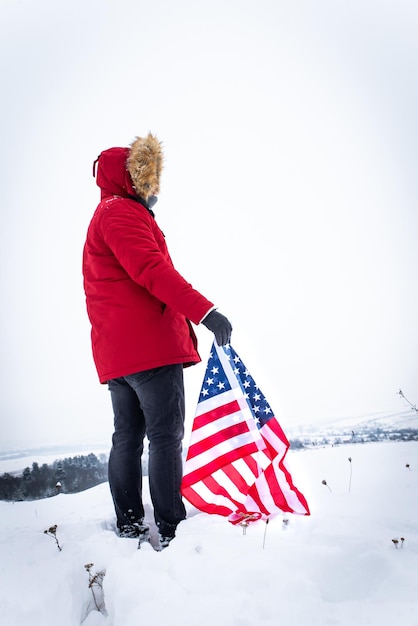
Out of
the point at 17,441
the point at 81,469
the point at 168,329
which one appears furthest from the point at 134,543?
the point at 17,441

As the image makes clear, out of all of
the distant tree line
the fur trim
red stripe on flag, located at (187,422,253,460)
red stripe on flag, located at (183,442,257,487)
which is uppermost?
the fur trim

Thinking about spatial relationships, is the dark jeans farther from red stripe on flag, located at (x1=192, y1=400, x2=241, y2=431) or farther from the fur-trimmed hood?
the fur-trimmed hood

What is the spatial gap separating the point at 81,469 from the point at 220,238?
3024 millimetres

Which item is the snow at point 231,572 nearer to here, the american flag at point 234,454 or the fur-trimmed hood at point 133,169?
the american flag at point 234,454

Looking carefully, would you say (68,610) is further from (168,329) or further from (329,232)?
(329,232)

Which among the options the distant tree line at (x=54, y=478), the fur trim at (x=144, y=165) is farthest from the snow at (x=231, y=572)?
the fur trim at (x=144, y=165)

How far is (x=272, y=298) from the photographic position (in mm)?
4680

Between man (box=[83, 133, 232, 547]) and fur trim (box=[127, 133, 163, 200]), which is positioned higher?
fur trim (box=[127, 133, 163, 200])

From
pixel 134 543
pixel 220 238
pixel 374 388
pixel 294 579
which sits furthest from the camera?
pixel 220 238

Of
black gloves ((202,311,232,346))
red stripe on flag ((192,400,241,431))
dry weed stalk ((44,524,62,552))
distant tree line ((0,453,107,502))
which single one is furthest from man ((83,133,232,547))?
distant tree line ((0,453,107,502))

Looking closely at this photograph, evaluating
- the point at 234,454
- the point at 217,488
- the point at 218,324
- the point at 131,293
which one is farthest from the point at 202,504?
the point at 131,293

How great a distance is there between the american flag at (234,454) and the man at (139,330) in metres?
0.09

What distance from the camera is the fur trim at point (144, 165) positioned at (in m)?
1.75

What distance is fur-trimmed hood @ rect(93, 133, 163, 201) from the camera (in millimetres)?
1759
